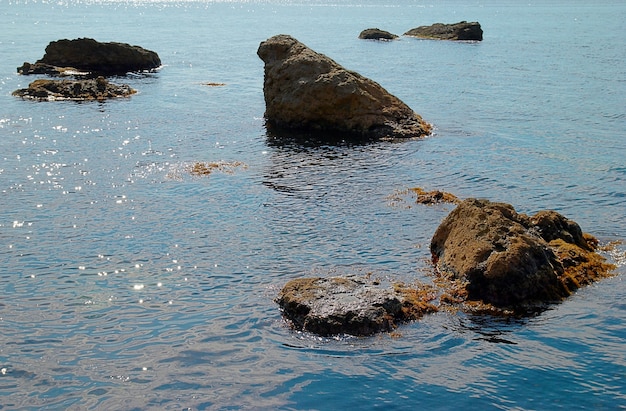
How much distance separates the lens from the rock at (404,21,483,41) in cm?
7194

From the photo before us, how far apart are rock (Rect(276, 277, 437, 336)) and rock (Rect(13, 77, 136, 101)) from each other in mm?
25596

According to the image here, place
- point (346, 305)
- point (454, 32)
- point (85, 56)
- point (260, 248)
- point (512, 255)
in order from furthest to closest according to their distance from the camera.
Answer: point (454, 32) → point (85, 56) → point (260, 248) → point (512, 255) → point (346, 305)

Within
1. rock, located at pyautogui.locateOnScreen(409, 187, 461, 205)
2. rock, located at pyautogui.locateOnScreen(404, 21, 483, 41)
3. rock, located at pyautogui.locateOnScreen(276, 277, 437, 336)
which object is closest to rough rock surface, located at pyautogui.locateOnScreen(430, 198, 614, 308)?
rock, located at pyautogui.locateOnScreen(276, 277, 437, 336)

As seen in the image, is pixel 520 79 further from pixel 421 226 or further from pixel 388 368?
pixel 388 368

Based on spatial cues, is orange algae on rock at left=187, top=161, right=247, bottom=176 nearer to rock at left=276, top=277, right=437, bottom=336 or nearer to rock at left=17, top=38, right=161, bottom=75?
rock at left=276, top=277, right=437, bottom=336

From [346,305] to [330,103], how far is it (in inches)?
660

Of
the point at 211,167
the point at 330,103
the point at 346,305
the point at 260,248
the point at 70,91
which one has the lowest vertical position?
the point at 260,248

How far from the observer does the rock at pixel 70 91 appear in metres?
36.2

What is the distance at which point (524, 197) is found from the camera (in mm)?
20891

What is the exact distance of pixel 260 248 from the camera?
17328 mm

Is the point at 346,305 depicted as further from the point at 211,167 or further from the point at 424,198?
the point at 211,167

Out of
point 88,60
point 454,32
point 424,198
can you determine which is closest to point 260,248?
point 424,198

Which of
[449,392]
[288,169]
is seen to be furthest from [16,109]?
[449,392]

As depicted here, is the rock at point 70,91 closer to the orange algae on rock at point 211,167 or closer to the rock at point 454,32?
the orange algae on rock at point 211,167
